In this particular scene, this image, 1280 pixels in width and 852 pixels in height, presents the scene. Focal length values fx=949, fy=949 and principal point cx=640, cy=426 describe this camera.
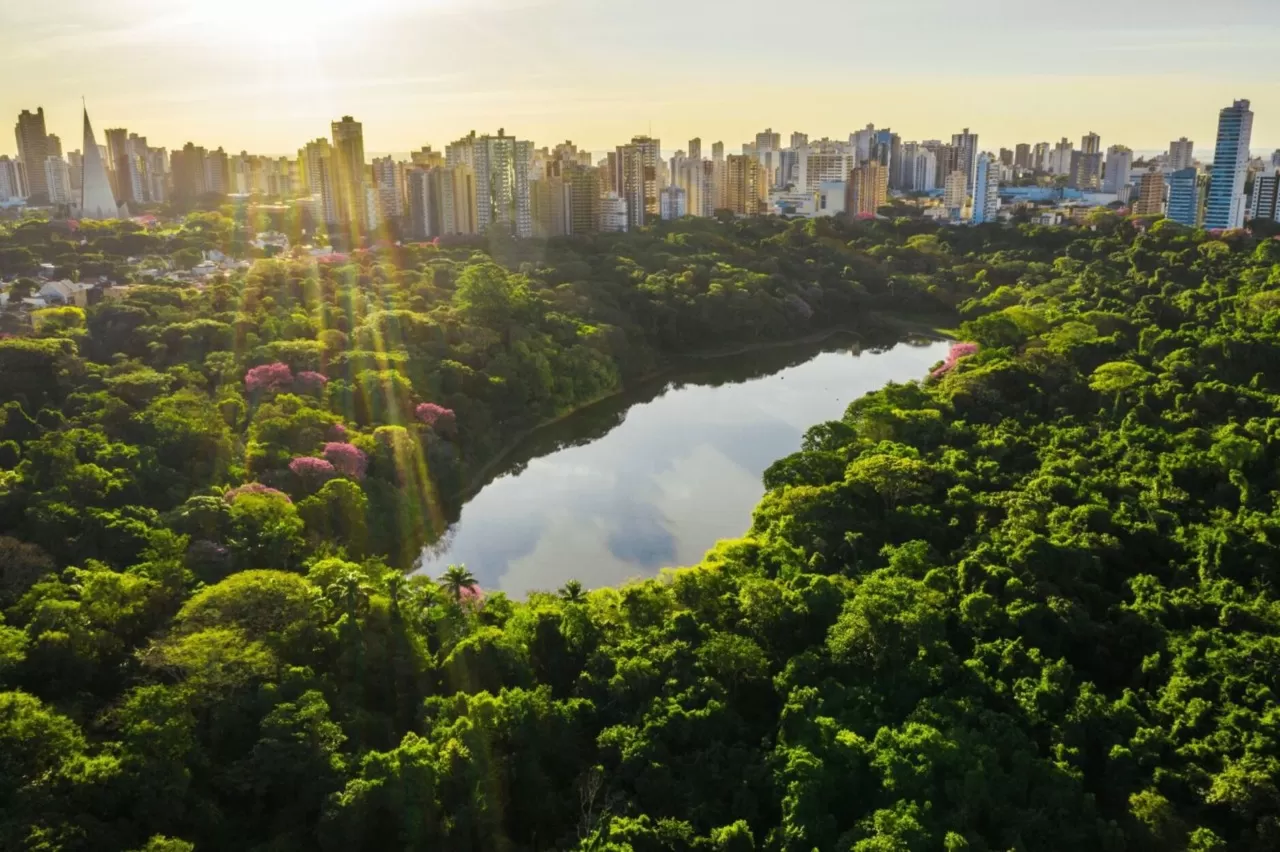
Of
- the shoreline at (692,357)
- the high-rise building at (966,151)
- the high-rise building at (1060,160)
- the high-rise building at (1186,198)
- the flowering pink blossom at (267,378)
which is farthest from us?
the high-rise building at (1060,160)

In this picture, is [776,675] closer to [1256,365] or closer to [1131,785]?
[1131,785]

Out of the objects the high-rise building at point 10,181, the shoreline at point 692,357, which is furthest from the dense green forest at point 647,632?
the high-rise building at point 10,181

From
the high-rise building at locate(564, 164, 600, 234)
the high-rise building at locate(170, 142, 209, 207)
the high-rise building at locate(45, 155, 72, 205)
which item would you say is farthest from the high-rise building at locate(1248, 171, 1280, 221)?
the high-rise building at locate(45, 155, 72, 205)

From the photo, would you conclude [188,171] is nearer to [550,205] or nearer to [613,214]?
[550,205]

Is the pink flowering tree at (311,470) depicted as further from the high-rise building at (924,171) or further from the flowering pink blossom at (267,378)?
the high-rise building at (924,171)

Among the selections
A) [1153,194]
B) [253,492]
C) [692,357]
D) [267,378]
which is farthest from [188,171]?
[1153,194]

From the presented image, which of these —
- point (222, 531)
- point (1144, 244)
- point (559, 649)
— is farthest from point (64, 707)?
point (1144, 244)

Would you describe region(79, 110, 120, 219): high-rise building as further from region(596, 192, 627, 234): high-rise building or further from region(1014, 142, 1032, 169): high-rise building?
region(1014, 142, 1032, 169): high-rise building
